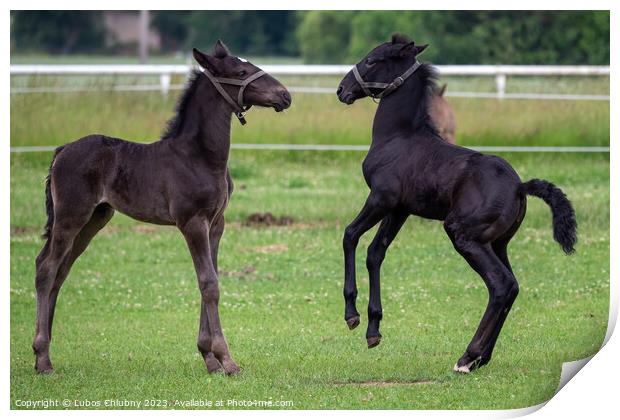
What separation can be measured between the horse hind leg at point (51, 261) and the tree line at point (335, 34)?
12603mm

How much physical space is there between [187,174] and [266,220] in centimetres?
786

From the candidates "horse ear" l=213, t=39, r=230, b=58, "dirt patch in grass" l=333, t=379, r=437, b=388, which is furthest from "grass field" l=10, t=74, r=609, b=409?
"horse ear" l=213, t=39, r=230, b=58

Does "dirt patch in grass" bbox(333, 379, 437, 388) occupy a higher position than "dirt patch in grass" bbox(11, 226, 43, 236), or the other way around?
"dirt patch in grass" bbox(333, 379, 437, 388)

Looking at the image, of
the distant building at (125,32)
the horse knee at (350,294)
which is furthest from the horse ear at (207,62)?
the distant building at (125,32)

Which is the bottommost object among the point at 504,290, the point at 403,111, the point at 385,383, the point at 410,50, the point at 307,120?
the point at 307,120

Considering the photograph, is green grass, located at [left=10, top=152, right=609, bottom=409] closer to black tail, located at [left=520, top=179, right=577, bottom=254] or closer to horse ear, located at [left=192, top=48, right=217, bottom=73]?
black tail, located at [left=520, top=179, right=577, bottom=254]

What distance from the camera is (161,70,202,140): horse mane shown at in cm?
830

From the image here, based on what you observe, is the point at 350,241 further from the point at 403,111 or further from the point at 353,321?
the point at 403,111

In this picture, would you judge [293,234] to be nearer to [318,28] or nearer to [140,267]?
[140,267]

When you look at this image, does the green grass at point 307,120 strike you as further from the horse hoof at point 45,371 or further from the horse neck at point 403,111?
the horse neck at point 403,111

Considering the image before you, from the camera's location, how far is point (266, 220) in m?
15.9

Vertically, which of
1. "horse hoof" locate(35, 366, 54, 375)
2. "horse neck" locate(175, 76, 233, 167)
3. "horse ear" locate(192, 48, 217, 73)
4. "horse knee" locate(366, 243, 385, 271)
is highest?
"horse ear" locate(192, 48, 217, 73)

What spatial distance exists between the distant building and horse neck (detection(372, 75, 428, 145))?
14328 mm

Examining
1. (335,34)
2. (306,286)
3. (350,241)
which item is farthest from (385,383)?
(335,34)
